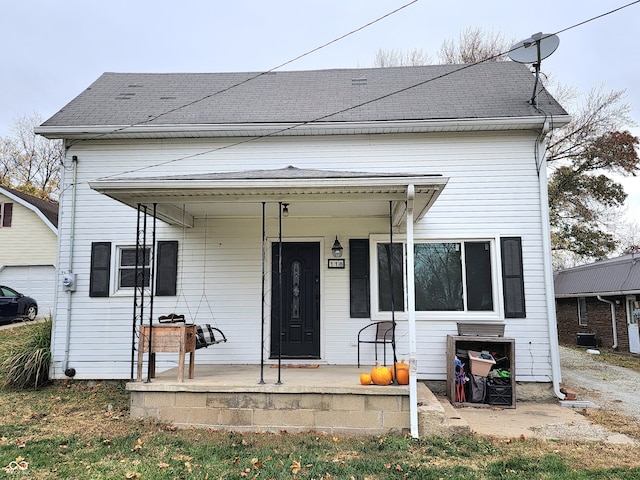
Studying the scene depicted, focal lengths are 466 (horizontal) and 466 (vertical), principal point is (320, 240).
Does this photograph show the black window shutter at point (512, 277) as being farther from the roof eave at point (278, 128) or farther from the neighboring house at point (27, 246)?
the neighboring house at point (27, 246)

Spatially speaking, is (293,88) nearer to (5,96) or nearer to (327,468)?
(327,468)

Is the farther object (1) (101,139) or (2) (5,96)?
(2) (5,96)

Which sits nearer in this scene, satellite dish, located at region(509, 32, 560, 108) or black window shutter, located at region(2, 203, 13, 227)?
satellite dish, located at region(509, 32, 560, 108)

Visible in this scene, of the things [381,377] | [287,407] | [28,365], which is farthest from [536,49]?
[28,365]

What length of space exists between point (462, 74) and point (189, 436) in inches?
304

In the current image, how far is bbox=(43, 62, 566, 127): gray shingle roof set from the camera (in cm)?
735

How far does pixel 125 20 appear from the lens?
1012 centimetres

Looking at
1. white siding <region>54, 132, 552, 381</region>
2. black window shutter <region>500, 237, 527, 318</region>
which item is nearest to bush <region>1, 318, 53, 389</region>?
white siding <region>54, 132, 552, 381</region>

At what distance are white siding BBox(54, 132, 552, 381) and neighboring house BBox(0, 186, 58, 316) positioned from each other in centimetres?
1056

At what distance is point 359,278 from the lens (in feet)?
23.2

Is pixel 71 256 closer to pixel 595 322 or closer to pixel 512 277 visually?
pixel 512 277

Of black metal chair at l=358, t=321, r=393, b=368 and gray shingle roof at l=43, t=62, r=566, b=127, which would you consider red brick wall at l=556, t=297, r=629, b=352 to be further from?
black metal chair at l=358, t=321, r=393, b=368

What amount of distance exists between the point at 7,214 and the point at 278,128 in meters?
14.3

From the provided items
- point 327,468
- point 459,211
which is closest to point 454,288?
point 459,211
